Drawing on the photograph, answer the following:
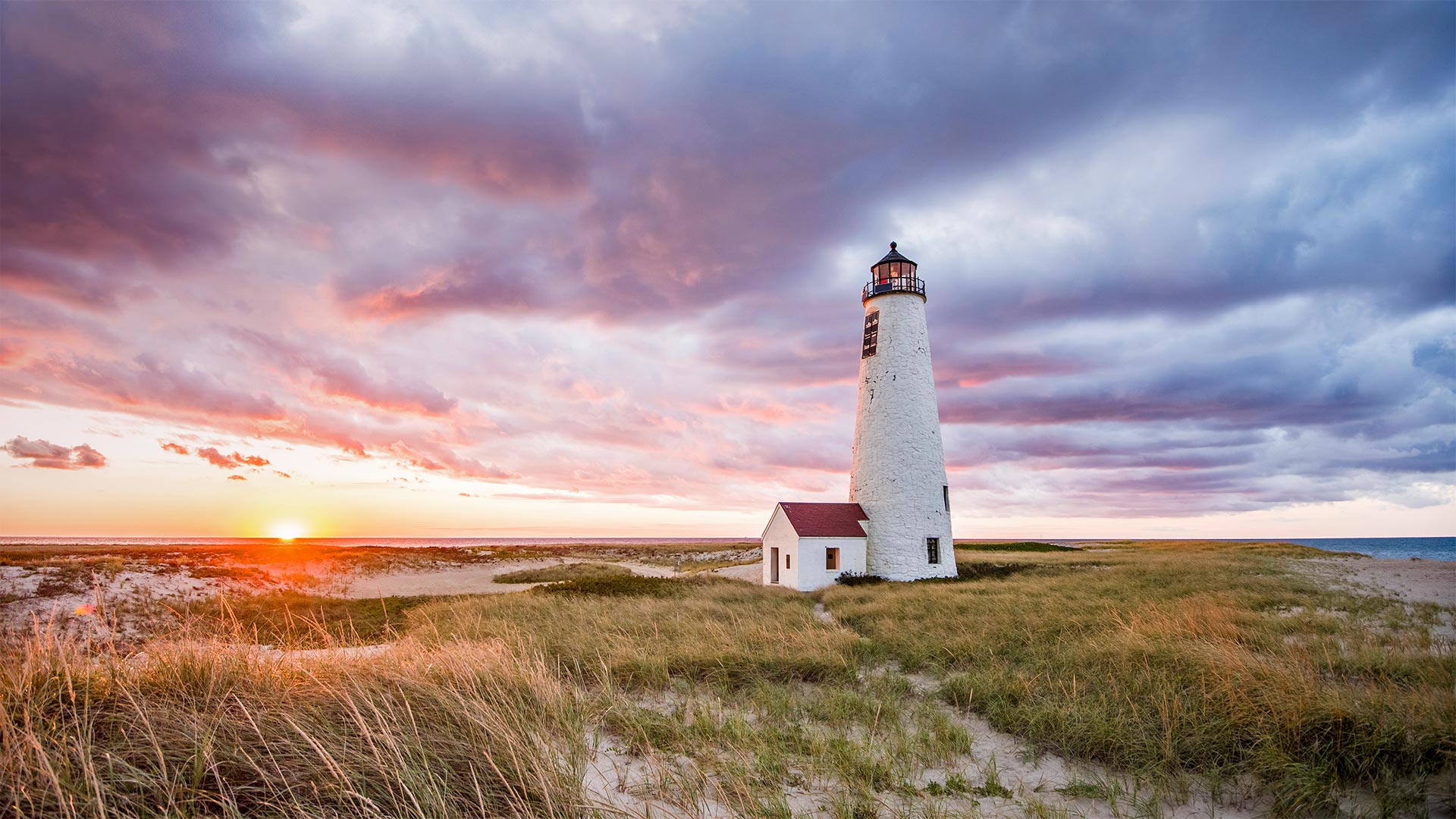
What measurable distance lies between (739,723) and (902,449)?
20.2 m

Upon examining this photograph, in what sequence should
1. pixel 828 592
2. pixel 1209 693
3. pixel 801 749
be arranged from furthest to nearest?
pixel 828 592
pixel 1209 693
pixel 801 749

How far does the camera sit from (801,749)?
6.76 meters

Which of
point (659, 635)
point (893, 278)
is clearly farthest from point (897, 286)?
point (659, 635)

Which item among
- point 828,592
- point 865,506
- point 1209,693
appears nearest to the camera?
point 1209,693

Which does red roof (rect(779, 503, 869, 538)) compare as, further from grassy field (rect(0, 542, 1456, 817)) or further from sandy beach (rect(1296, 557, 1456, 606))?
sandy beach (rect(1296, 557, 1456, 606))

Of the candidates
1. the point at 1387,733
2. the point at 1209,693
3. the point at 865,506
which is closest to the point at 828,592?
the point at 865,506

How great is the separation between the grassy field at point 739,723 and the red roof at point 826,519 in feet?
42.2

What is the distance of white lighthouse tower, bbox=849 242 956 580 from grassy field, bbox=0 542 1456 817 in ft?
44.6

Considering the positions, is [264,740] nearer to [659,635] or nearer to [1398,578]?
[659,635]

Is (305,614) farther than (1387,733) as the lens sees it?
Yes

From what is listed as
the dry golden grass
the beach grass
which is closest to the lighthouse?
the dry golden grass

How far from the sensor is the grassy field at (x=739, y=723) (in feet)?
14.6

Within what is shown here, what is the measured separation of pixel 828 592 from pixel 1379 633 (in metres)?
13.7

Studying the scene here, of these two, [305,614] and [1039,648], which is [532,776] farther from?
[305,614]
